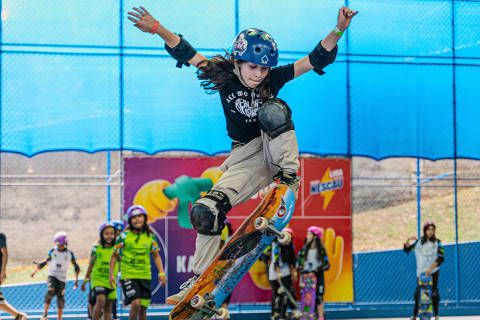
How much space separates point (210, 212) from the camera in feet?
13.6

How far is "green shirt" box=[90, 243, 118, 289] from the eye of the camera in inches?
344

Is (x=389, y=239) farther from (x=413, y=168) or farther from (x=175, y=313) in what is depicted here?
(x=175, y=313)

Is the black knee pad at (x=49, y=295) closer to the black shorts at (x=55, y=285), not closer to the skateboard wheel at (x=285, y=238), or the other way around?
the black shorts at (x=55, y=285)

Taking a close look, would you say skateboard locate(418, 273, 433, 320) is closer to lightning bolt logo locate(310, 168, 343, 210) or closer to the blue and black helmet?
lightning bolt logo locate(310, 168, 343, 210)

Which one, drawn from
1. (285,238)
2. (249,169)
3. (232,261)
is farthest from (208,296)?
(249,169)

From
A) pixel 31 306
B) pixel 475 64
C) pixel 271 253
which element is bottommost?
pixel 31 306

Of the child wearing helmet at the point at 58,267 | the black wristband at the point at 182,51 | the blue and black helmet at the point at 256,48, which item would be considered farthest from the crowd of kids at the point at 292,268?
the blue and black helmet at the point at 256,48

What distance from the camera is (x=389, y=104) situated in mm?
11641

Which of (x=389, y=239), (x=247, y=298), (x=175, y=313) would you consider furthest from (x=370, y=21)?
(x=389, y=239)

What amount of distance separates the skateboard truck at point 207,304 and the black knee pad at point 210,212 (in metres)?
0.41

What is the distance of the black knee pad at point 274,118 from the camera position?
13.6 ft

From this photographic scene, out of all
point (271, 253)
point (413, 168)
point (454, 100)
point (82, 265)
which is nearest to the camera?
point (271, 253)

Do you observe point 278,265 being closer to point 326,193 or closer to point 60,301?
point 326,193

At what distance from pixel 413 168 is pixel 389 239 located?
4364 millimetres
